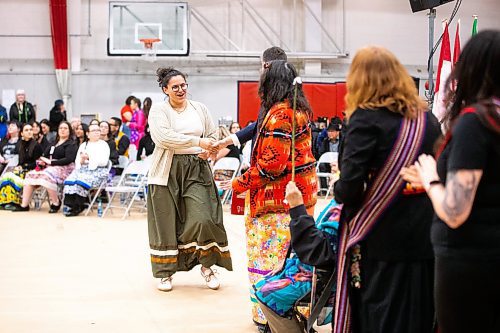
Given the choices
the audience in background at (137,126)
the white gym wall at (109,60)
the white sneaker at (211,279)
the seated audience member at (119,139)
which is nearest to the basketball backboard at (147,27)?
the white gym wall at (109,60)

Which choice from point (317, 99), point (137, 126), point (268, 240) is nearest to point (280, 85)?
point (268, 240)

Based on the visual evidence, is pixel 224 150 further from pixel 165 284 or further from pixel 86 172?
pixel 86 172

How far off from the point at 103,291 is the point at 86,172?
4.87m

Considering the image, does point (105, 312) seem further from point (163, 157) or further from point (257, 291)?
point (257, 291)

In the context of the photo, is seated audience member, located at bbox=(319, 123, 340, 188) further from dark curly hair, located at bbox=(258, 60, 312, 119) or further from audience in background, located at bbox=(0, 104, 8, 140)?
dark curly hair, located at bbox=(258, 60, 312, 119)

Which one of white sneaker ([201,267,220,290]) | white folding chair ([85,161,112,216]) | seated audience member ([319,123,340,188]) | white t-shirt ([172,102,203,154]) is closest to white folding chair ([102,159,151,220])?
white folding chair ([85,161,112,216])

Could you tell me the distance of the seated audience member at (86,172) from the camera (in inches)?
374

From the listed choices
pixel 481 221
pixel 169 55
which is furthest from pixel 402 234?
pixel 169 55

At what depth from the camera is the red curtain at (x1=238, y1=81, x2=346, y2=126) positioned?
15.3m

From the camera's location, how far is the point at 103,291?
16.1 feet

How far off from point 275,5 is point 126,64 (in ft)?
10.6

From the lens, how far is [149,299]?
469 centimetres

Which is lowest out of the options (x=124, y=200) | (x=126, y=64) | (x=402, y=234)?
(x=124, y=200)

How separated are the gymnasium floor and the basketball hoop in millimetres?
6643
